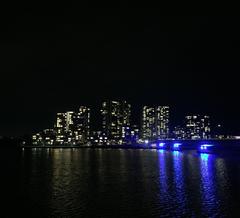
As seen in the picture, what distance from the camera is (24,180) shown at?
6556 cm

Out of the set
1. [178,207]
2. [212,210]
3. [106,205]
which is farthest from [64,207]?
[212,210]

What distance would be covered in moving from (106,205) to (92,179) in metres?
23.7

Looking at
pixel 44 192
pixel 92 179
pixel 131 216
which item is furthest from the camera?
pixel 92 179

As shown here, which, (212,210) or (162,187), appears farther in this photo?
(162,187)

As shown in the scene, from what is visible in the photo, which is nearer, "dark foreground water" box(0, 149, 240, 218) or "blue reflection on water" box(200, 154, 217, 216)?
"dark foreground water" box(0, 149, 240, 218)

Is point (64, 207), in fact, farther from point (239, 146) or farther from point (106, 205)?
point (239, 146)

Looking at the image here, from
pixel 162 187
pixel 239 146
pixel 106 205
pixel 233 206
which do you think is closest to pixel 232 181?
pixel 162 187

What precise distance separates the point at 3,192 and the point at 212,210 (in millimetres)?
26434

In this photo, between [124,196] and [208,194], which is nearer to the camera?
[124,196]

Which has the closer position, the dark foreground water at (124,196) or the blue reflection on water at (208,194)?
the dark foreground water at (124,196)

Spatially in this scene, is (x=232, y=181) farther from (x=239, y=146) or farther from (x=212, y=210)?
(x=239, y=146)

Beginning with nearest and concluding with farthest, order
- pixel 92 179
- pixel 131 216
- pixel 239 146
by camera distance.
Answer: pixel 131 216, pixel 92 179, pixel 239 146

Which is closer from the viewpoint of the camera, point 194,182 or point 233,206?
point 233,206

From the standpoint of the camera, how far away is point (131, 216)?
116ft
